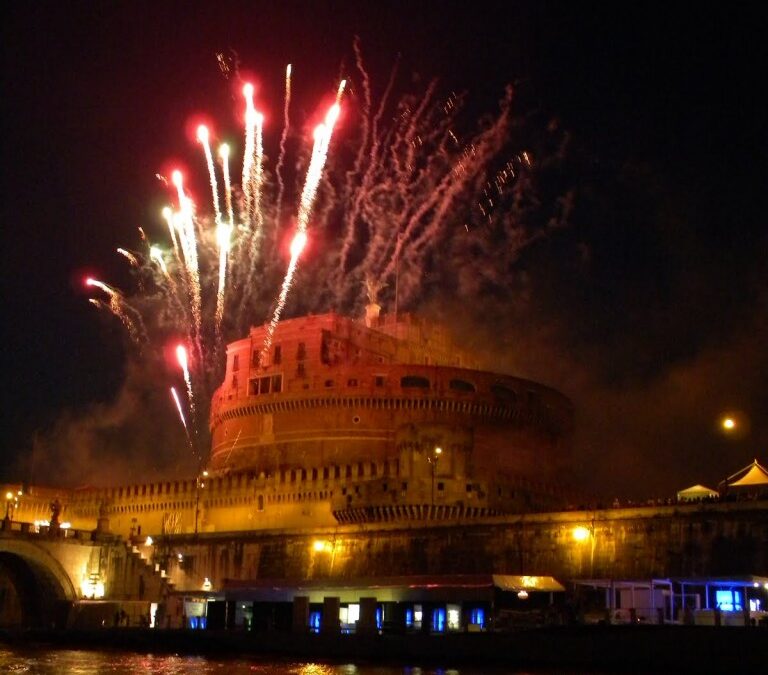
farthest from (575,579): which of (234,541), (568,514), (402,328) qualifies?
(402,328)

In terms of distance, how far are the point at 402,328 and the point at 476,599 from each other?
41621 mm

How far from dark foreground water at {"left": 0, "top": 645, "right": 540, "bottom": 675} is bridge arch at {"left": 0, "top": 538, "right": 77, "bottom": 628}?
13.6 m

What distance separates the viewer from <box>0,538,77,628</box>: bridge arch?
2041 inches

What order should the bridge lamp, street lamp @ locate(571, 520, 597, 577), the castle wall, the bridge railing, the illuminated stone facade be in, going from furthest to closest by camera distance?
the illuminated stone facade → the bridge railing → the bridge lamp → street lamp @ locate(571, 520, 597, 577) → the castle wall

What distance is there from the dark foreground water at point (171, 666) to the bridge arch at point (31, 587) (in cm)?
1363

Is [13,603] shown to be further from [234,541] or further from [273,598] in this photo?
[273,598]

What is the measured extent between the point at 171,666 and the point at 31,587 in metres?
23.6

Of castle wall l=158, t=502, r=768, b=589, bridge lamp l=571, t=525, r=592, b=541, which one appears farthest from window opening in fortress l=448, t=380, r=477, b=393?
bridge lamp l=571, t=525, r=592, b=541

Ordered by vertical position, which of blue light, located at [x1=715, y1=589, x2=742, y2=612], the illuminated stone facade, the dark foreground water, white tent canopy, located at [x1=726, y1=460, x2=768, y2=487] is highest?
the illuminated stone facade

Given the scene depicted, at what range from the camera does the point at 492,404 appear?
228 feet

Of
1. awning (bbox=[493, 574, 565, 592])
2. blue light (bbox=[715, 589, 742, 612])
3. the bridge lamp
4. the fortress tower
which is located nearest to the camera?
blue light (bbox=[715, 589, 742, 612])

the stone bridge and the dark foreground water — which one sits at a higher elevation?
the stone bridge

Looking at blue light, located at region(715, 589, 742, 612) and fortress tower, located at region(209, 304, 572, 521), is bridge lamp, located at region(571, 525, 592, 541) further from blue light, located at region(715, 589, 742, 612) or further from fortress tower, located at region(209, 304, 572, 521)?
fortress tower, located at region(209, 304, 572, 521)

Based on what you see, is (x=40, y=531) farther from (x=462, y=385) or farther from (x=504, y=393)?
(x=504, y=393)
